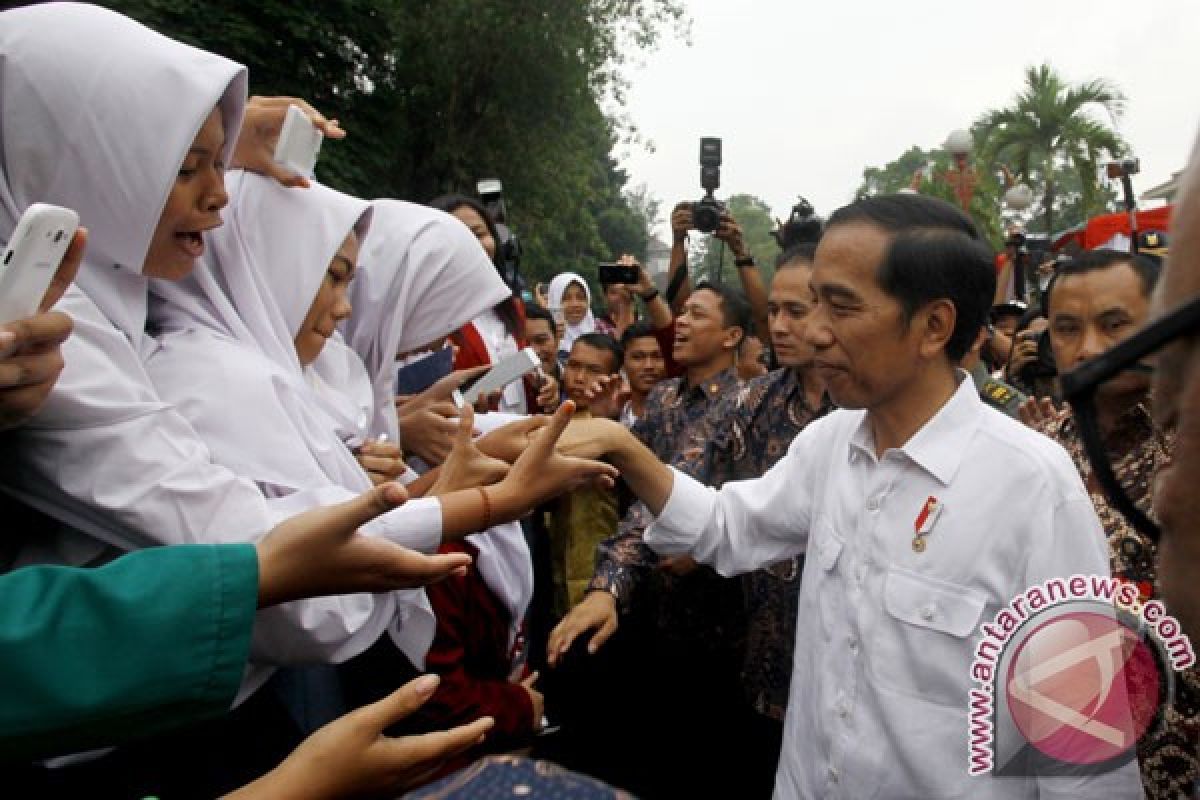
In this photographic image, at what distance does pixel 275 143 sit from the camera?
239cm

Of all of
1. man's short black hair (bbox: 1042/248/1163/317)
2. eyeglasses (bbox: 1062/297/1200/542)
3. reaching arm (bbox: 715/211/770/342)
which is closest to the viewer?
eyeglasses (bbox: 1062/297/1200/542)

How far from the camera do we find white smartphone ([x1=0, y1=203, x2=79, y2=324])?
1226mm

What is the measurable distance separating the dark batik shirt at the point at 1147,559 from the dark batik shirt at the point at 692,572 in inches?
45.5

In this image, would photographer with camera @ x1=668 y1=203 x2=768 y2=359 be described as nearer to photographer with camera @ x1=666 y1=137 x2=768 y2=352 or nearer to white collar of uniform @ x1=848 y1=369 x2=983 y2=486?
photographer with camera @ x1=666 y1=137 x2=768 y2=352

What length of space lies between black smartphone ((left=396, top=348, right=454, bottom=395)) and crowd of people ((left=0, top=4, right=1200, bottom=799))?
0.56m

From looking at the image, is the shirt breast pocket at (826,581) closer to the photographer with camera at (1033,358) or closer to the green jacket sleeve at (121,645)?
the green jacket sleeve at (121,645)

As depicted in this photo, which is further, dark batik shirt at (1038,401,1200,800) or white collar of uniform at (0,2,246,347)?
dark batik shirt at (1038,401,1200,800)

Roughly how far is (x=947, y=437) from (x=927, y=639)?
395 millimetres

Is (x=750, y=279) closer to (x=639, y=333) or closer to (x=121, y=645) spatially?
(x=639, y=333)

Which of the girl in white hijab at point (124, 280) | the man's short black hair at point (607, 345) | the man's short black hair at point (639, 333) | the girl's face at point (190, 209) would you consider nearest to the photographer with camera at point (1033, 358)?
the man's short black hair at point (639, 333)

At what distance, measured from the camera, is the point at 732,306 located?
14.3 ft

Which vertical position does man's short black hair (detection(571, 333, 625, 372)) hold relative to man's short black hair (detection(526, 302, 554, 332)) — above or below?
below

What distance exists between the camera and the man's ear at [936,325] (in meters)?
1.98
